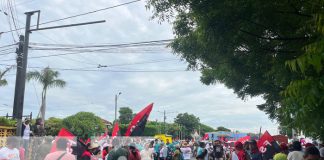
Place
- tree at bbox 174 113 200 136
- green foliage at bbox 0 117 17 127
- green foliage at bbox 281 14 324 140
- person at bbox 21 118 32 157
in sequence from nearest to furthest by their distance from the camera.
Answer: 1. green foliage at bbox 281 14 324 140
2. person at bbox 21 118 32 157
3. green foliage at bbox 0 117 17 127
4. tree at bbox 174 113 200 136

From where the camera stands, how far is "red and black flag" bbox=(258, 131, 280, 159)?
12688 mm

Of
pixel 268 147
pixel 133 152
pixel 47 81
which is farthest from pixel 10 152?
pixel 47 81

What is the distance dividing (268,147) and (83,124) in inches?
2343

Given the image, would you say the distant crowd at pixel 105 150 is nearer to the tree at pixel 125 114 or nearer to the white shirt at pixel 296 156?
the white shirt at pixel 296 156

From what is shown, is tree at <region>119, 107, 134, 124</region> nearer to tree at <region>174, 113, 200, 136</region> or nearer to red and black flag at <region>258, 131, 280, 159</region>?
tree at <region>174, 113, 200, 136</region>

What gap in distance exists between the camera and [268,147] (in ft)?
42.3

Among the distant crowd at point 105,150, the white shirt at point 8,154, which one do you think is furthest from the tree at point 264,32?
the white shirt at point 8,154

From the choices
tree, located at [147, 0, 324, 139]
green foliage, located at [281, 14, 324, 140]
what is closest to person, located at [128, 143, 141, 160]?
tree, located at [147, 0, 324, 139]

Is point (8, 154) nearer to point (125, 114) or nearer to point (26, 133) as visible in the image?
point (26, 133)

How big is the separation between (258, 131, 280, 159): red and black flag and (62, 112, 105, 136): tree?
52.1 meters

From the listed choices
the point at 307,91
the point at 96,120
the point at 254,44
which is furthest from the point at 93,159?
the point at 96,120

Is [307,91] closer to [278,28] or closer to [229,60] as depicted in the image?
[278,28]

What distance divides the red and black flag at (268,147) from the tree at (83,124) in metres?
52.1

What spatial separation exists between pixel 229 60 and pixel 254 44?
2.26 metres
